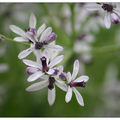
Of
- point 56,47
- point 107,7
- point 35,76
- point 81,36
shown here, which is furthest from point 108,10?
point 81,36

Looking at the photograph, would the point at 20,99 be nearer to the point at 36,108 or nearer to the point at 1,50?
the point at 36,108

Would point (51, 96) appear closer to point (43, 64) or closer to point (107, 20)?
point (43, 64)

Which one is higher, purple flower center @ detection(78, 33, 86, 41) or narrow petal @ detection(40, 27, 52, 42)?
purple flower center @ detection(78, 33, 86, 41)

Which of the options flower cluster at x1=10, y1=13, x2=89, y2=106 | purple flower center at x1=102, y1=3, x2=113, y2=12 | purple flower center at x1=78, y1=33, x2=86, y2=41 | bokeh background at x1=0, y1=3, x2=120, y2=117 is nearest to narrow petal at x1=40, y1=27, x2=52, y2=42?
flower cluster at x1=10, y1=13, x2=89, y2=106

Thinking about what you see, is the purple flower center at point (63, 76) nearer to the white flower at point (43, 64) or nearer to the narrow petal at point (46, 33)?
the white flower at point (43, 64)

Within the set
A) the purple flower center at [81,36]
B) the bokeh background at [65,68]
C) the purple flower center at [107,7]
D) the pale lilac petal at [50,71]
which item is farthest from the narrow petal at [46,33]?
the purple flower center at [81,36]

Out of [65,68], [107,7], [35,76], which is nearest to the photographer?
[35,76]

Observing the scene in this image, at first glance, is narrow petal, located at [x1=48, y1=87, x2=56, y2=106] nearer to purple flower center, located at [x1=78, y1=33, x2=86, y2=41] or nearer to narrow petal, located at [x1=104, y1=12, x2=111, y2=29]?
narrow petal, located at [x1=104, y1=12, x2=111, y2=29]

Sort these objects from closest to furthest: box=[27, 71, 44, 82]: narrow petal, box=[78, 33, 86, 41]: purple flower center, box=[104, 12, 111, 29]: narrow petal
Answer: box=[27, 71, 44, 82]: narrow petal, box=[104, 12, 111, 29]: narrow petal, box=[78, 33, 86, 41]: purple flower center
